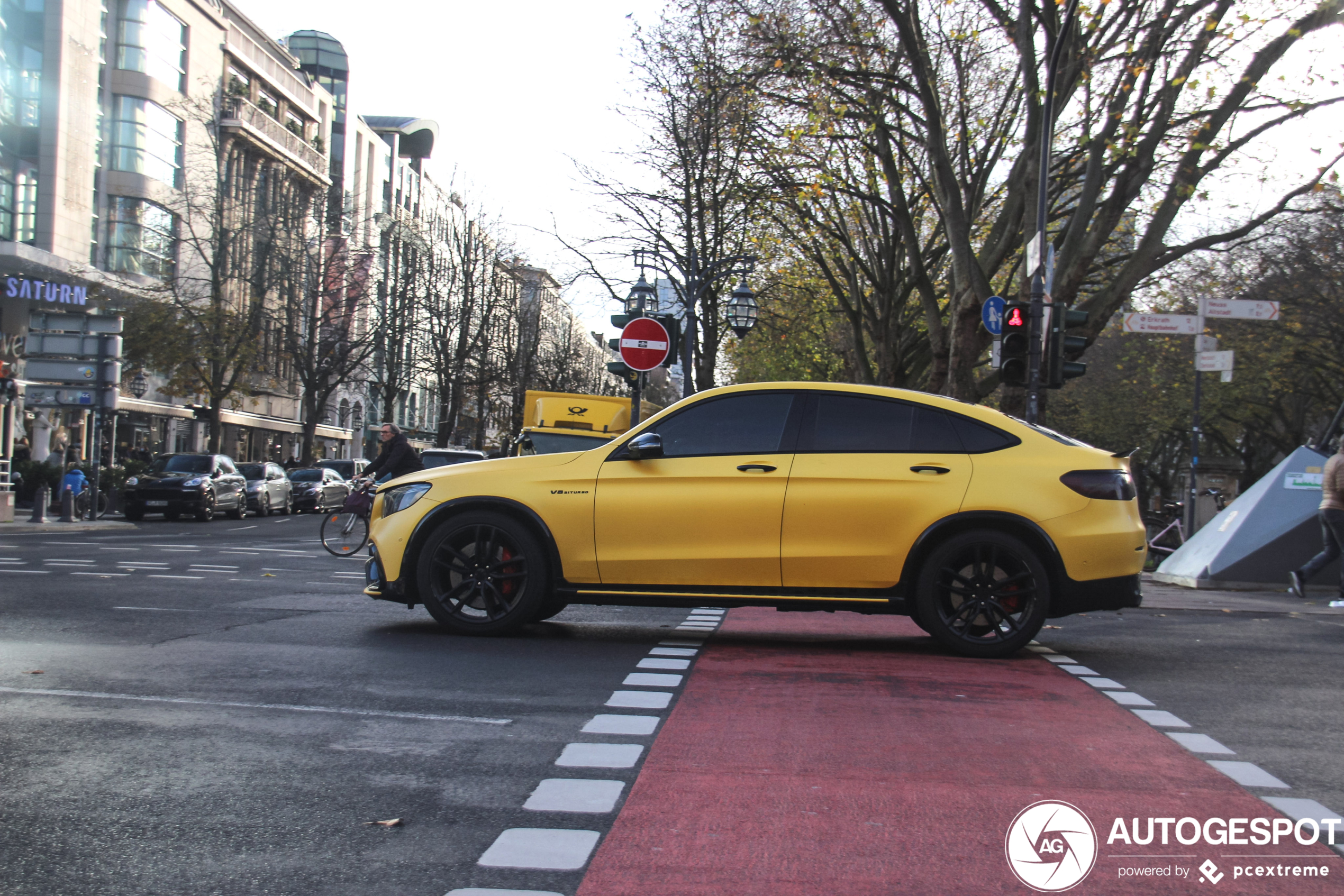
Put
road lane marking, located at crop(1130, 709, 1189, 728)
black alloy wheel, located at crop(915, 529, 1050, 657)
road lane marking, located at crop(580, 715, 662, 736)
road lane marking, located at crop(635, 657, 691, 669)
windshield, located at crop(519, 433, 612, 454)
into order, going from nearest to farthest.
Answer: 1. road lane marking, located at crop(580, 715, 662, 736)
2. road lane marking, located at crop(1130, 709, 1189, 728)
3. road lane marking, located at crop(635, 657, 691, 669)
4. black alloy wheel, located at crop(915, 529, 1050, 657)
5. windshield, located at crop(519, 433, 612, 454)

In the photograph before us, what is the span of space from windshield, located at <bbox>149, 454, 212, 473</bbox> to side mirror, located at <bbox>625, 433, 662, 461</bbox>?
27605 mm

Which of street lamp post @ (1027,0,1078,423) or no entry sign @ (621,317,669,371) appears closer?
street lamp post @ (1027,0,1078,423)

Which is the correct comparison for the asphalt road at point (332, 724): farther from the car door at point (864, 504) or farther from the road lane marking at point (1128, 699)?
the car door at point (864, 504)

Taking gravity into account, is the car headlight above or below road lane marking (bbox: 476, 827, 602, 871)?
above

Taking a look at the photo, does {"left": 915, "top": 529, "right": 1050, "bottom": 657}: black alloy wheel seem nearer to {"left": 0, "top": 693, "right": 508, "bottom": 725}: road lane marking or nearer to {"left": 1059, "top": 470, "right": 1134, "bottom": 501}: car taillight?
{"left": 1059, "top": 470, "right": 1134, "bottom": 501}: car taillight

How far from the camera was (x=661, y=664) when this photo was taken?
7.58 meters

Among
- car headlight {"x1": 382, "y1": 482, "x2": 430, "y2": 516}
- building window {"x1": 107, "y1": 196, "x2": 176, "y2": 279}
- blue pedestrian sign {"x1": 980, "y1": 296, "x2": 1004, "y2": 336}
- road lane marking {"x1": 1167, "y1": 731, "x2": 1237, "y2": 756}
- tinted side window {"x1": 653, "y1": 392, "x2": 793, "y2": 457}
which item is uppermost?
building window {"x1": 107, "y1": 196, "x2": 176, "y2": 279}

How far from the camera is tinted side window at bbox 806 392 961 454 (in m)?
8.31

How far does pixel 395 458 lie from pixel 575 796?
51.1 feet

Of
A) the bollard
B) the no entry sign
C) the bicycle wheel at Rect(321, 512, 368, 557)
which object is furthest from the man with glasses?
the bollard

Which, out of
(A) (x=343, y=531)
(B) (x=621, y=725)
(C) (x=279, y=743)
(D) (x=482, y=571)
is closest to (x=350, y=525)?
(A) (x=343, y=531)

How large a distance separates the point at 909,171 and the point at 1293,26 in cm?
1212

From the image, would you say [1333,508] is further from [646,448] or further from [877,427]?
[646,448]

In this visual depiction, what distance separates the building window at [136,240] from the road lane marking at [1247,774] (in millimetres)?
45335
